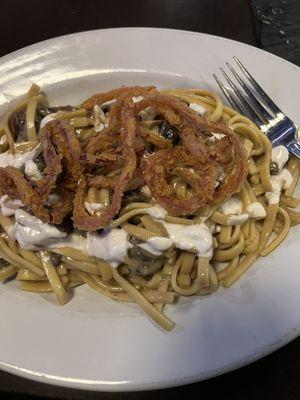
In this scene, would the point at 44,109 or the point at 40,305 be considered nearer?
the point at 40,305

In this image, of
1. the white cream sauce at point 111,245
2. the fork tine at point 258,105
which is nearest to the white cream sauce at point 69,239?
the white cream sauce at point 111,245

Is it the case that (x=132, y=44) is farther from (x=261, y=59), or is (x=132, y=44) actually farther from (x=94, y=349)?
(x=94, y=349)

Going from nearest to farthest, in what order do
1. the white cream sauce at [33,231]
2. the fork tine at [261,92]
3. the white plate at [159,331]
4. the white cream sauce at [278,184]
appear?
the white plate at [159,331], the white cream sauce at [33,231], the white cream sauce at [278,184], the fork tine at [261,92]

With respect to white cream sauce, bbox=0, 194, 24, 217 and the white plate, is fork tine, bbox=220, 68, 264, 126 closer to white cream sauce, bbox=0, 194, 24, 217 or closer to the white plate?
the white plate

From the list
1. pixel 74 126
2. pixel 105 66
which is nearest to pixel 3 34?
pixel 105 66

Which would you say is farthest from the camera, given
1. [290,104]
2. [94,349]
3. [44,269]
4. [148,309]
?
[290,104]

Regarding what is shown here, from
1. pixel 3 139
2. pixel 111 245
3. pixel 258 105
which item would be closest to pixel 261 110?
pixel 258 105

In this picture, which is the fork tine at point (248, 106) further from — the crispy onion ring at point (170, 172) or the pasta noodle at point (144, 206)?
the crispy onion ring at point (170, 172)
